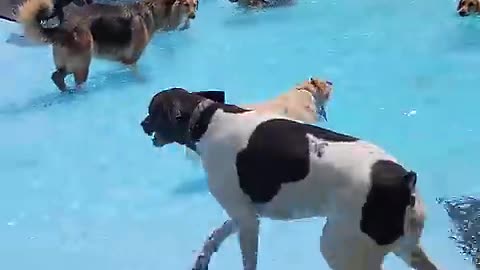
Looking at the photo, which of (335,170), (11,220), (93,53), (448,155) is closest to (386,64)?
(448,155)

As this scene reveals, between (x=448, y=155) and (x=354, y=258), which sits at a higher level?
(x=354, y=258)

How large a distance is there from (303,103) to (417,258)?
1422 millimetres

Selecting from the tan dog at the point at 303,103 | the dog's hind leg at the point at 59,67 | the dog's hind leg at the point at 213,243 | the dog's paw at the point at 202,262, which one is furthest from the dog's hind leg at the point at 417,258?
the dog's hind leg at the point at 59,67

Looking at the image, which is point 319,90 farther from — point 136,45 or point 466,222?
point 136,45

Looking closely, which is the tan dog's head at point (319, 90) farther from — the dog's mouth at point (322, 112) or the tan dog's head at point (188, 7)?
the tan dog's head at point (188, 7)

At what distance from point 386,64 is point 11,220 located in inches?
95.0

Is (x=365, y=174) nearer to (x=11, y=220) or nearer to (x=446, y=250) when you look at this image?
(x=446, y=250)

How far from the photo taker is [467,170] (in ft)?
12.5

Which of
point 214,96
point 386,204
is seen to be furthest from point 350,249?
point 214,96

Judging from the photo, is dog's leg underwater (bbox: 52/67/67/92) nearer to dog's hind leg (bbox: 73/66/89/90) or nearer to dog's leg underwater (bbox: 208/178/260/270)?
dog's hind leg (bbox: 73/66/89/90)

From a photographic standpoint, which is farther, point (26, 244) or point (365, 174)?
point (26, 244)

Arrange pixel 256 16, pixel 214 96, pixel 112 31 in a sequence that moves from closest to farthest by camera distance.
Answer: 1. pixel 214 96
2. pixel 112 31
3. pixel 256 16

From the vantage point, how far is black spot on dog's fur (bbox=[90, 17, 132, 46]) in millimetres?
5047

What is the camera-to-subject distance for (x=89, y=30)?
5000 millimetres
